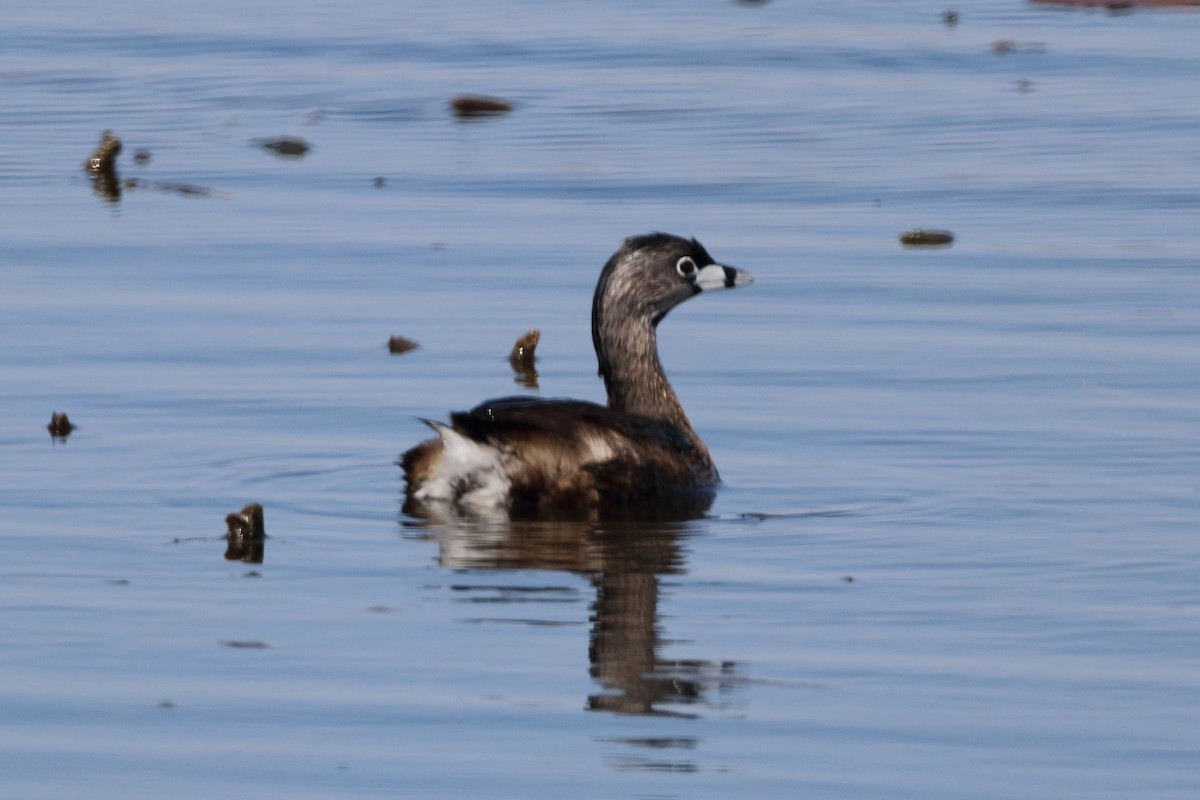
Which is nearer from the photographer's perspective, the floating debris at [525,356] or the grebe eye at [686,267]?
the grebe eye at [686,267]

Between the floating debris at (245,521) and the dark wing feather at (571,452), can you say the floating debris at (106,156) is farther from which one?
the floating debris at (245,521)

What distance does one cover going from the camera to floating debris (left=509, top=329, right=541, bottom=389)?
12312 mm

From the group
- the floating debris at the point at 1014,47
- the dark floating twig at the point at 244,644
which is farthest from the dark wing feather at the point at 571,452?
the floating debris at the point at 1014,47

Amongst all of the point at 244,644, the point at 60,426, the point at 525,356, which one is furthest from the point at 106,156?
the point at 244,644

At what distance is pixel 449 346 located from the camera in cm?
1270

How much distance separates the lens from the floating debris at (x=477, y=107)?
21.7m

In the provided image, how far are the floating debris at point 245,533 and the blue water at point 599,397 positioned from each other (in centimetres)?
8

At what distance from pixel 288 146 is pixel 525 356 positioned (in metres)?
7.52

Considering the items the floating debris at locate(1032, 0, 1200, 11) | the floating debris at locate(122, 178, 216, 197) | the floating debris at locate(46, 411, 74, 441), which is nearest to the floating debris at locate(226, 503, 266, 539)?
the floating debris at locate(46, 411, 74, 441)

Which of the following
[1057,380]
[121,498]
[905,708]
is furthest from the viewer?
[1057,380]

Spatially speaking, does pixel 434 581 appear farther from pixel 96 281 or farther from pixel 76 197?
pixel 76 197

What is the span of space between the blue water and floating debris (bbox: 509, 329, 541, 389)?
3.5 inches

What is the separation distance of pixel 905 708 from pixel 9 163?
13008mm

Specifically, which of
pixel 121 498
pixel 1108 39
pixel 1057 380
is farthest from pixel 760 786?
pixel 1108 39
